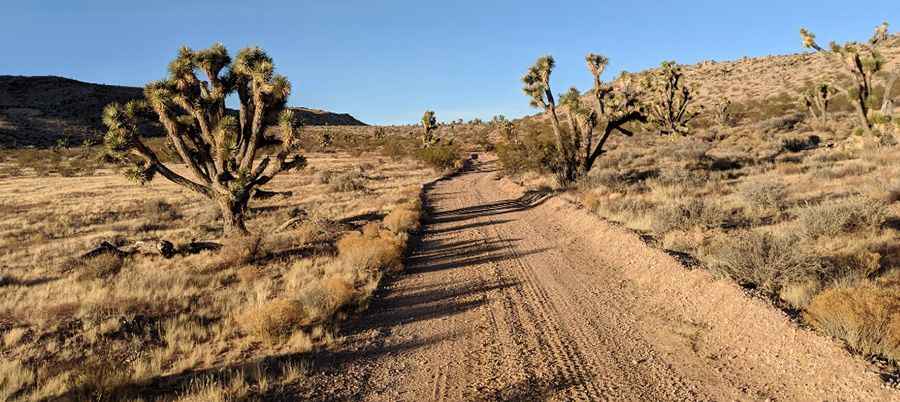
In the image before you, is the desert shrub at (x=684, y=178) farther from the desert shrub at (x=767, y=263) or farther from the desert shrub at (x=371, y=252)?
the desert shrub at (x=371, y=252)

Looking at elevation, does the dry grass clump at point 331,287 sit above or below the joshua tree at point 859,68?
below

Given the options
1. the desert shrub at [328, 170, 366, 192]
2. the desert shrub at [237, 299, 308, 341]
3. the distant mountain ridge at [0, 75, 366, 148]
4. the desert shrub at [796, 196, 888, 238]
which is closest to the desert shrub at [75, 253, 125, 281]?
the desert shrub at [237, 299, 308, 341]

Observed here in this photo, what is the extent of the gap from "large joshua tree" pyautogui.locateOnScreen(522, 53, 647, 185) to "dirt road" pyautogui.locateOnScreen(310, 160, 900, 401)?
36.7ft

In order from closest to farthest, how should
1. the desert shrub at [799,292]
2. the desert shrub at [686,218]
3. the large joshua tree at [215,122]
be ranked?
the desert shrub at [799,292] → the desert shrub at [686,218] → the large joshua tree at [215,122]

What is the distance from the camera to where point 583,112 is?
2025cm

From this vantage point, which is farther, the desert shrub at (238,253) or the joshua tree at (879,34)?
the joshua tree at (879,34)

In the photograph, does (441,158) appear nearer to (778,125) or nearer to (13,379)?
(778,125)

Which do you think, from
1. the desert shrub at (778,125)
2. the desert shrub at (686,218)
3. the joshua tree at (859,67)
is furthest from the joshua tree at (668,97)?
the desert shrub at (686,218)

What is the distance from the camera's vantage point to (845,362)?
493cm

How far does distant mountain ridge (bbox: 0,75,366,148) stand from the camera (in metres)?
68.8

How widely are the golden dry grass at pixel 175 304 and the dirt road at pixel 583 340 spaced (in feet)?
2.93

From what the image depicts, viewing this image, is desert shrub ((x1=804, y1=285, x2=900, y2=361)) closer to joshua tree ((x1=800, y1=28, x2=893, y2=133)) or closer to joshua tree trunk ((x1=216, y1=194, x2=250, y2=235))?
joshua tree trunk ((x1=216, y1=194, x2=250, y2=235))

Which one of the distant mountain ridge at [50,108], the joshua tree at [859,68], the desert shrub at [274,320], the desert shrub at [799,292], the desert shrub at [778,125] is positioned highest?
the distant mountain ridge at [50,108]

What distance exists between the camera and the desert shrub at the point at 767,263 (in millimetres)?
6938
